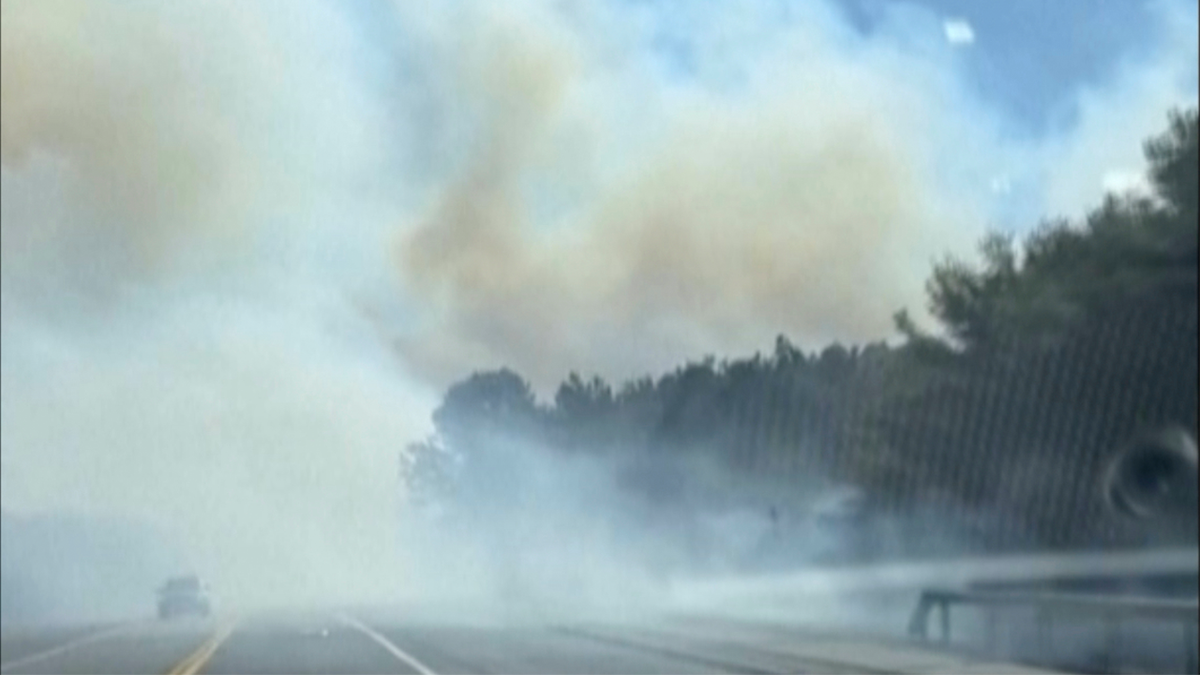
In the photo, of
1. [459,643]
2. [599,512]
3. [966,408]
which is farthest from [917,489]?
[599,512]

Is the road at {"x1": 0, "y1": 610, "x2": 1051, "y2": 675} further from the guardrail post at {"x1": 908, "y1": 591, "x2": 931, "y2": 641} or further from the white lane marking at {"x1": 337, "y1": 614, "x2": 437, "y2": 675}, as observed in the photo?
the guardrail post at {"x1": 908, "y1": 591, "x2": 931, "y2": 641}

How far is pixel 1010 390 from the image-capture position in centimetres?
3503

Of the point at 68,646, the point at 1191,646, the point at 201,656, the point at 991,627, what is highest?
the point at 68,646

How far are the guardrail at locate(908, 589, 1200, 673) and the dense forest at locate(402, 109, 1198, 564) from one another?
179cm

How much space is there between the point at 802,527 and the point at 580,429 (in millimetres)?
18637

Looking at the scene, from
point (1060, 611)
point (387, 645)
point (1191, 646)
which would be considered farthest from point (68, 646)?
point (1191, 646)

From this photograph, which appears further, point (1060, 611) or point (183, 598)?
point (183, 598)

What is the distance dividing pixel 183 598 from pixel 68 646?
27.8m

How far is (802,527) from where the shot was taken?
4922 cm

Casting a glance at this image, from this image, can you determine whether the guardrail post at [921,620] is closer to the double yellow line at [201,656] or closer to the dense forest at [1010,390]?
the dense forest at [1010,390]

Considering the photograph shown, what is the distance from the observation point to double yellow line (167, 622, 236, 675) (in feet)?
107

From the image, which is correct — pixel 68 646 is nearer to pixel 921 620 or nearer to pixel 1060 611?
pixel 921 620

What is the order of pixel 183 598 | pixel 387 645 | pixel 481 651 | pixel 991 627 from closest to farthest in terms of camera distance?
pixel 991 627
pixel 481 651
pixel 387 645
pixel 183 598

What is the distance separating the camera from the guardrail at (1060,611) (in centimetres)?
2589
